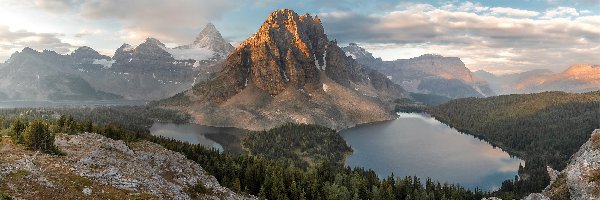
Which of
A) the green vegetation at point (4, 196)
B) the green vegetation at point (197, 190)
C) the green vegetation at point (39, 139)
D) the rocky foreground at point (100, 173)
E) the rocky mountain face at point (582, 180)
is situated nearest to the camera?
the green vegetation at point (4, 196)

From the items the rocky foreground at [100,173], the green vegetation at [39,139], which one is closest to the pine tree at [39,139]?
the green vegetation at [39,139]

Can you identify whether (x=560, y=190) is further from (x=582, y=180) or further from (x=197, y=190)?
(x=197, y=190)

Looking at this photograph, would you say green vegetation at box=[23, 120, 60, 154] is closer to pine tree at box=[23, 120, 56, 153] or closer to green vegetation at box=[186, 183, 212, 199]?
pine tree at box=[23, 120, 56, 153]

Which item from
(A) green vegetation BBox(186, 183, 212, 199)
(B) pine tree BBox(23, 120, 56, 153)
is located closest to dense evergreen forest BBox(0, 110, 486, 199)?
(B) pine tree BBox(23, 120, 56, 153)

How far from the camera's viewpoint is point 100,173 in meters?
74.8

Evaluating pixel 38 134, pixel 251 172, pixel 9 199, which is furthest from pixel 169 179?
pixel 251 172

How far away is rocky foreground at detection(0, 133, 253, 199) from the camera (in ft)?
214

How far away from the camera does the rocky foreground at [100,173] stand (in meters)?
65.4

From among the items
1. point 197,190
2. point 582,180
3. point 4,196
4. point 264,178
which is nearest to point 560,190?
point 582,180

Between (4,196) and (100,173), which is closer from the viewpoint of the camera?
(4,196)

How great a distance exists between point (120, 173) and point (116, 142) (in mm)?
22606

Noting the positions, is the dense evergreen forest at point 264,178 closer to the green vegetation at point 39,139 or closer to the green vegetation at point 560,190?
the green vegetation at point 39,139

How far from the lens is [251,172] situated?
130750 mm

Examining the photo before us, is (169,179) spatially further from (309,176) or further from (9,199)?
(309,176)
